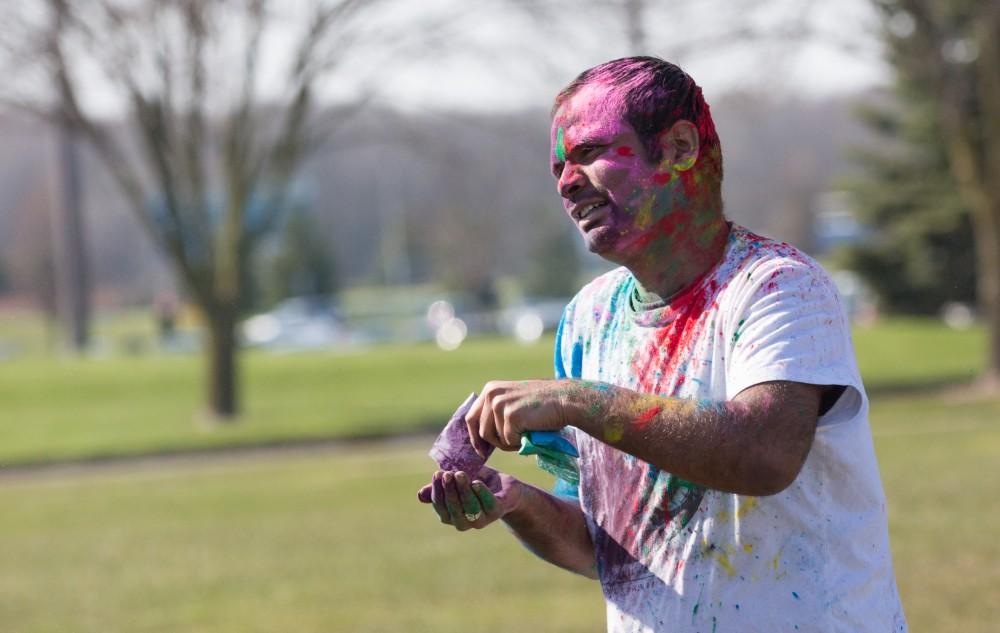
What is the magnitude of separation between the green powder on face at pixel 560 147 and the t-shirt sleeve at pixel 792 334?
36 cm

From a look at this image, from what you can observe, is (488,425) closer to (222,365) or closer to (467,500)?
(467,500)

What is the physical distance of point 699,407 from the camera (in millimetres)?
1912

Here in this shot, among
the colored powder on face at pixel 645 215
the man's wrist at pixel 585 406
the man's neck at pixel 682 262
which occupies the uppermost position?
the colored powder on face at pixel 645 215

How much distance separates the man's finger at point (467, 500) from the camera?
213cm

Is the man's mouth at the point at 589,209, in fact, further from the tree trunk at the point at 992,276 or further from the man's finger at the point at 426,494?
the tree trunk at the point at 992,276

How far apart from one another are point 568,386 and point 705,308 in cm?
28

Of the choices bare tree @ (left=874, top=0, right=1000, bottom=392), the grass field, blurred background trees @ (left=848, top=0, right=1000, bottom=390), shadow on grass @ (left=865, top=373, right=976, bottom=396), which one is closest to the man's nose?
the grass field

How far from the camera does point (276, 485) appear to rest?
44.2ft

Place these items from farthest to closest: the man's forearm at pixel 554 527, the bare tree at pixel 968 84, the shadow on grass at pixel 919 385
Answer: the shadow on grass at pixel 919 385, the bare tree at pixel 968 84, the man's forearm at pixel 554 527

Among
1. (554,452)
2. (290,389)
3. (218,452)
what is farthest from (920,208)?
(554,452)

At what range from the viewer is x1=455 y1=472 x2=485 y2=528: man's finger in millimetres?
2133

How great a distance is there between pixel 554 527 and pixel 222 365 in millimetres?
18460

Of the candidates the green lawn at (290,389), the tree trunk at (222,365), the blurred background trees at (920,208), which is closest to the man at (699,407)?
the green lawn at (290,389)

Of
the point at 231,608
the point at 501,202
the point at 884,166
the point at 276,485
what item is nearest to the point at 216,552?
the point at 231,608
